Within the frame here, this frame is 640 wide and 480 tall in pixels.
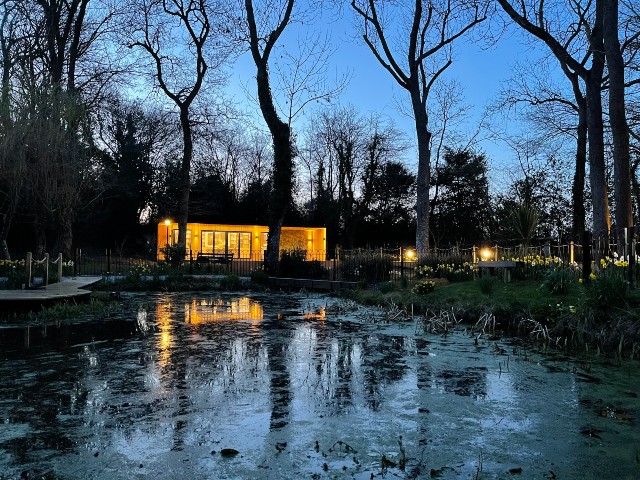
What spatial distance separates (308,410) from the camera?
11.7ft

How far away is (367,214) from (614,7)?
25.6 meters

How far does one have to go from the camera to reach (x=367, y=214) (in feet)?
120

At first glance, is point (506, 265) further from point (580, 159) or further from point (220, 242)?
point (220, 242)

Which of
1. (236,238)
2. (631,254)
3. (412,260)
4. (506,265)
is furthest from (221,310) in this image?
(236,238)

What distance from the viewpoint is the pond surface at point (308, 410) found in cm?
266

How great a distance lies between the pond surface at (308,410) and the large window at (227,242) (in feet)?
88.7

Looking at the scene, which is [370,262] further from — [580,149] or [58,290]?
[580,149]

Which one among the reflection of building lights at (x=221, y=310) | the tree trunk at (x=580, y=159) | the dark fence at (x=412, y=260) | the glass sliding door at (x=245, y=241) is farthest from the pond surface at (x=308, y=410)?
the glass sliding door at (x=245, y=241)

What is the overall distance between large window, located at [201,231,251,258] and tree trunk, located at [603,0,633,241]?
2415 cm

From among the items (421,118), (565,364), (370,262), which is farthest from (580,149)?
(565,364)

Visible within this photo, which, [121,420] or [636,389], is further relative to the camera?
[636,389]

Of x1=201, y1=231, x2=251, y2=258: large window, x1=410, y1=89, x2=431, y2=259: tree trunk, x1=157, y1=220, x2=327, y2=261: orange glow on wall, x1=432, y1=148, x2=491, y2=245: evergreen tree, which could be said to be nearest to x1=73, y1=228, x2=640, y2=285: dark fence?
x1=410, y1=89, x2=431, y2=259: tree trunk

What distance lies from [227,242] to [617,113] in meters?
25.7

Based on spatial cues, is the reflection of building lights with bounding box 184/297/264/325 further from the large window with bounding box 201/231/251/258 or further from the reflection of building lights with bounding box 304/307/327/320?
the large window with bounding box 201/231/251/258
